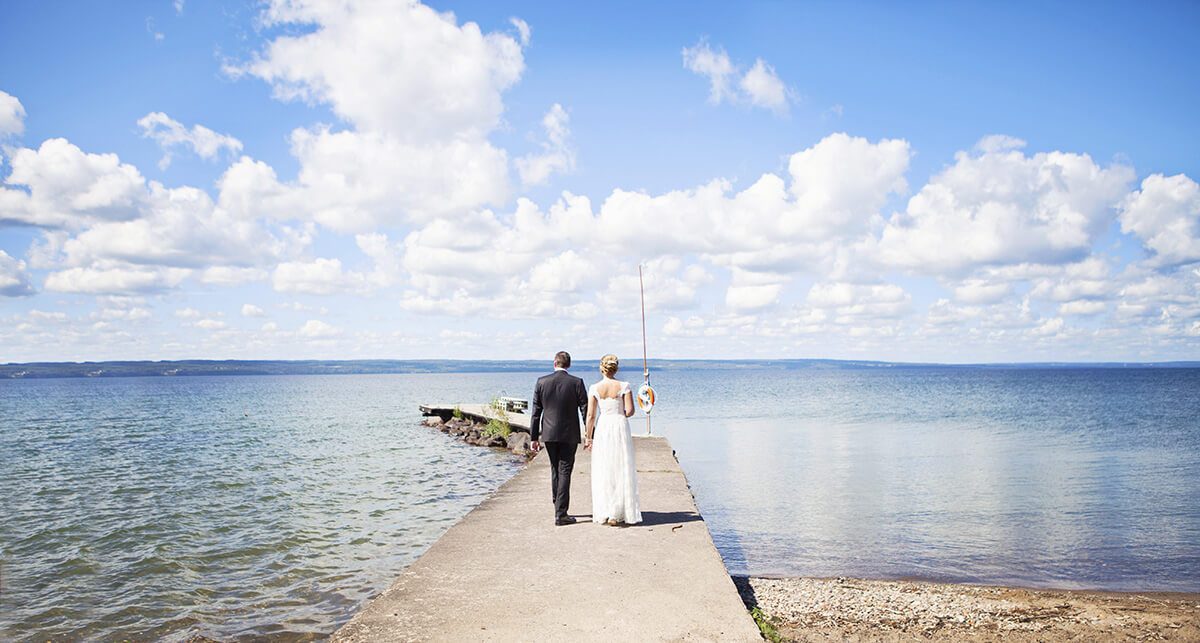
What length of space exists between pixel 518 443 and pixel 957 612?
1923 centimetres

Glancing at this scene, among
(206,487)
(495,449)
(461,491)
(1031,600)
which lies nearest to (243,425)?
(495,449)

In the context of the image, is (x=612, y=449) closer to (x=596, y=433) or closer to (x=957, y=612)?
(x=596, y=433)

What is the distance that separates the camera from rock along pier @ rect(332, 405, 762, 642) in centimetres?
549

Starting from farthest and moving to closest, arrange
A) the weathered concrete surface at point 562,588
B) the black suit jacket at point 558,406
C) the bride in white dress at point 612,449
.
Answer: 1. the black suit jacket at point 558,406
2. the bride in white dress at point 612,449
3. the weathered concrete surface at point 562,588

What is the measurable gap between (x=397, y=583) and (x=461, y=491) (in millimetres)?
10979

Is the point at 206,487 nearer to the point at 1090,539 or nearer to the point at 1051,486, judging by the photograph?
the point at 1090,539

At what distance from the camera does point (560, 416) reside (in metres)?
8.66

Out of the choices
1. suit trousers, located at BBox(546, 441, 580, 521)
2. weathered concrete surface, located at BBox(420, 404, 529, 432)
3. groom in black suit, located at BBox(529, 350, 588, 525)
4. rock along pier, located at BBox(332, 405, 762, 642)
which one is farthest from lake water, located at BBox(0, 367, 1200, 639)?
weathered concrete surface, located at BBox(420, 404, 529, 432)

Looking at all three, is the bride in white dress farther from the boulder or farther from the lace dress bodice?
the boulder

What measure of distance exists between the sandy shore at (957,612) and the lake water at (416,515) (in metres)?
1.25

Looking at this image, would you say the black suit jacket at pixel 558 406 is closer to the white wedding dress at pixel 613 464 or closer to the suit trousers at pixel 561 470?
the suit trousers at pixel 561 470

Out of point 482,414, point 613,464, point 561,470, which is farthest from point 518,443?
point 613,464

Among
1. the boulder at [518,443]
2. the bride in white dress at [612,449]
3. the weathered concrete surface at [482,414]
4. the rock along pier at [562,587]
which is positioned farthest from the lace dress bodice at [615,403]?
the weathered concrete surface at [482,414]

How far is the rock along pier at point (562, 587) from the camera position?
549 centimetres
